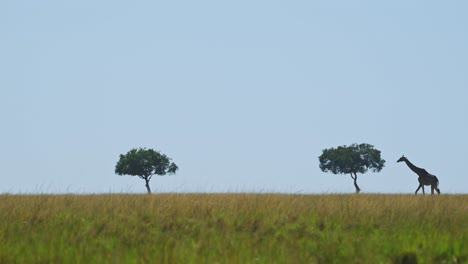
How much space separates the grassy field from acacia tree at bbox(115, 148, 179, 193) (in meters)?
47.1

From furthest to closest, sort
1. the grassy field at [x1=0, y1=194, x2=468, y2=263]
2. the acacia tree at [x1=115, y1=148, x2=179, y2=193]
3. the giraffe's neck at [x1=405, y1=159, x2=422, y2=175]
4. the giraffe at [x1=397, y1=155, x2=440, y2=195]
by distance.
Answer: the acacia tree at [x1=115, y1=148, x2=179, y2=193] → the giraffe's neck at [x1=405, y1=159, x2=422, y2=175] → the giraffe at [x1=397, y1=155, x2=440, y2=195] → the grassy field at [x1=0, y1=194, x2=468, y2=263]

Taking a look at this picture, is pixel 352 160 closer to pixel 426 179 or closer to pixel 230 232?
pixel 426 179

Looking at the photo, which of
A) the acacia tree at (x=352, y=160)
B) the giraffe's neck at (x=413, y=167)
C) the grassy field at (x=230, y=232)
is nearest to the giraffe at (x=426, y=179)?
the giraffe's neck at (x=413, y=167)

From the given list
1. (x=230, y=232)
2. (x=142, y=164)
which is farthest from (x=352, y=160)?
(x=230, y=232)

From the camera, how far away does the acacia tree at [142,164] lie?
217 ft

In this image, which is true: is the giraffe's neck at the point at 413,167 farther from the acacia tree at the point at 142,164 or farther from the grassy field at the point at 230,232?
the acacia tree at the point at 142,164

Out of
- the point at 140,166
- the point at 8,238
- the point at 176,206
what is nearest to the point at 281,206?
the point at 176,206

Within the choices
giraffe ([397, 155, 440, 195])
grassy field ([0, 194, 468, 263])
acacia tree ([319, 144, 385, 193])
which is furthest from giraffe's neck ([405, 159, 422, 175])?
acacia tree ([319, 144, 385, 193])

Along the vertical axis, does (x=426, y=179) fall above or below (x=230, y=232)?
above

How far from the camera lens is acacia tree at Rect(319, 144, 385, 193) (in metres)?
71.2

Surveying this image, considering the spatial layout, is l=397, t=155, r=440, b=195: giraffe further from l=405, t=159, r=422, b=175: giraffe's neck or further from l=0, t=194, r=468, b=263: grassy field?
l=0, t=194, r=468, b=263: grassy field

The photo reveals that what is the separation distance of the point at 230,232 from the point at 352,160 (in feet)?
194

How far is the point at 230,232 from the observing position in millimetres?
13234

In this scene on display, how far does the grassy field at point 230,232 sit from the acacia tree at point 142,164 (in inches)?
1854
